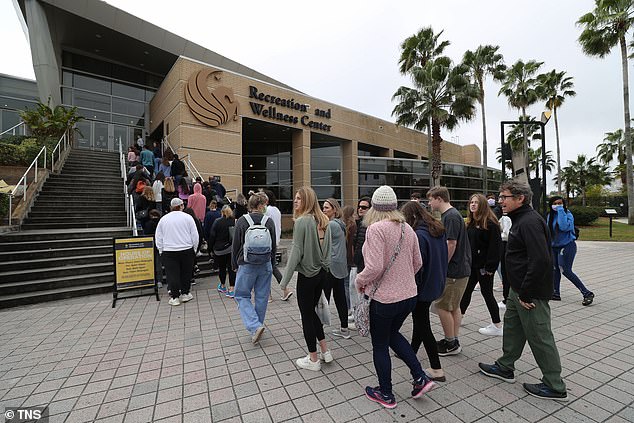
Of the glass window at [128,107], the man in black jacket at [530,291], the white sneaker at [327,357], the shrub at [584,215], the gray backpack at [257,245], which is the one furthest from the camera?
the shrub at [584,215]

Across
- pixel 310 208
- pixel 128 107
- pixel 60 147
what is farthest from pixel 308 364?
pixel 128 107

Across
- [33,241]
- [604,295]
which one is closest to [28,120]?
[33,241]

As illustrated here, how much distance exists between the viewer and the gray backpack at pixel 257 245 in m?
3.69

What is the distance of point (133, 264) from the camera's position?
5.74 metres

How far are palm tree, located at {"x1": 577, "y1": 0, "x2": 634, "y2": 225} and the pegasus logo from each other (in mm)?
24024

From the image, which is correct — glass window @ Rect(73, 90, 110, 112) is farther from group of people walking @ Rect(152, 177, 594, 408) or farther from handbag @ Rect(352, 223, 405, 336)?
handbag @ Rect(352, 223, 405, 336)

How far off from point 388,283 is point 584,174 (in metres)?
66.7

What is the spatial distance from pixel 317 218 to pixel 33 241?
766cm

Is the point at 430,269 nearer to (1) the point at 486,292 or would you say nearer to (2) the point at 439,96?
(1) the point at 486,292

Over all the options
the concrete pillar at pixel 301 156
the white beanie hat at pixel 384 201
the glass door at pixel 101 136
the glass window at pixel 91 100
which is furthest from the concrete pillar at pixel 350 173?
the white beanie hat at pixel 384 201

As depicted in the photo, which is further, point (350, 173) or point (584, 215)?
point (350, 173)

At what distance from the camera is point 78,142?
17312 millimetres

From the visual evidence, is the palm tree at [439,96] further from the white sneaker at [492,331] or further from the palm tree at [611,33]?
the white sneaker at [492,331]

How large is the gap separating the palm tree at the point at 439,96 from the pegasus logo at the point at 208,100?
11910mm
